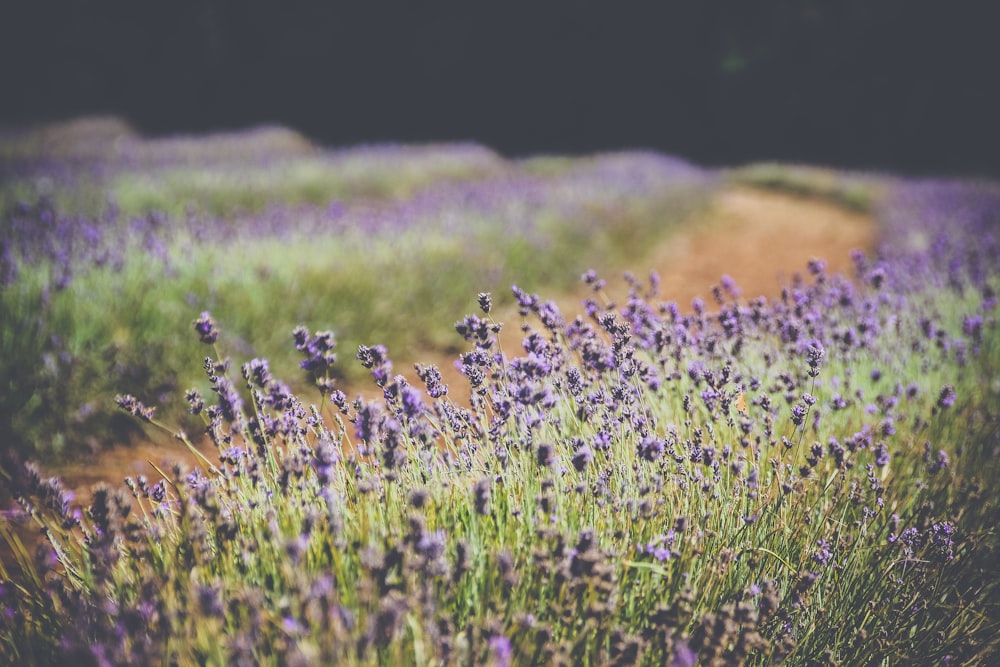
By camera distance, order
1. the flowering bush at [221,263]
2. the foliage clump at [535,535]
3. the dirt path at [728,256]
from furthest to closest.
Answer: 1. the flowering bush at [221,263]
2. the dirt path at [728,256]
3. the foliage clump at [535,535]

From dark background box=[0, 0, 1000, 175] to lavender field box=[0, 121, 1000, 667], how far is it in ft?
53.9

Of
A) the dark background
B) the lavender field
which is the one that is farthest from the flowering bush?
the dark background

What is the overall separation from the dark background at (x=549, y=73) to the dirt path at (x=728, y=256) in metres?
9.39

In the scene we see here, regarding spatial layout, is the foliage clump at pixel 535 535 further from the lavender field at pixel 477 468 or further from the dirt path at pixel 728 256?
the dirt path at pixel 728 256

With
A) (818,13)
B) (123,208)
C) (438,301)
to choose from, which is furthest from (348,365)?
(818,13)

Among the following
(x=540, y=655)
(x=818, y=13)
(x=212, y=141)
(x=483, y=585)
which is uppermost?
(x=818, y=13)

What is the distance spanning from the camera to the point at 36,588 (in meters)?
1.40

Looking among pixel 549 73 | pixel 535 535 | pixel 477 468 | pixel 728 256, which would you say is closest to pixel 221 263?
pixel 477 468

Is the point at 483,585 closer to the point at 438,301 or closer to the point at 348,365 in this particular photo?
the point at 348,365

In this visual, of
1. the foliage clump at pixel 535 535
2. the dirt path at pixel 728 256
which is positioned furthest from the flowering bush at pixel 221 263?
the foliage clump at pixel 535 535

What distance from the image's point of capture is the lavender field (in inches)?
47.0

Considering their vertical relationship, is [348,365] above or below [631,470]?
below

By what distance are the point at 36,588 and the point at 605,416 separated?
155cm

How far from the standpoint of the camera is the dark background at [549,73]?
17.2 metres
